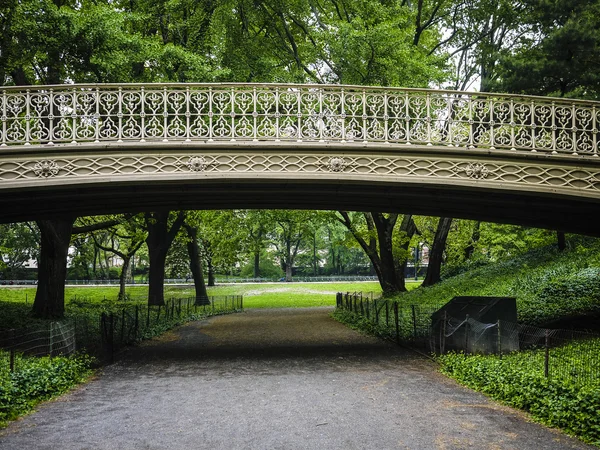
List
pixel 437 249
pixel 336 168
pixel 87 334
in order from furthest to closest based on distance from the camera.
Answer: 1. pixel 437 249
2. pixel 87 334
3. pixel 336 168

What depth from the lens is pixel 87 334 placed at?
15406 mm

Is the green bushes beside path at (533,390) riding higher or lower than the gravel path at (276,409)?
higher

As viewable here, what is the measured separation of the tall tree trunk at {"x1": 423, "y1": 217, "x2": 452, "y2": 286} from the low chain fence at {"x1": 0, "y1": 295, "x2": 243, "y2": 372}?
12367 millimetres

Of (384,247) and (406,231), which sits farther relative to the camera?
(406,231)

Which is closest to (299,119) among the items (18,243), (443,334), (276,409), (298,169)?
(298,169)

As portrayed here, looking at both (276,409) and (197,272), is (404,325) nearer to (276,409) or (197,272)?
(276,409)

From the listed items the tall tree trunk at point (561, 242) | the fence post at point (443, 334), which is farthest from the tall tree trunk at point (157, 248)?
the tall tree trunk at point (561, 242)

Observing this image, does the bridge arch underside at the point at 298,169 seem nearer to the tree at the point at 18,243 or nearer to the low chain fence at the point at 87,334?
the low chain fence at the point at 87,334

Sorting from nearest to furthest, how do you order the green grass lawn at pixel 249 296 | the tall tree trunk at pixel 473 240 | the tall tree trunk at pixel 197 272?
the tall tree trunk at pixel 197 272 < the tall tree trunk at pixel 473 240 < the green grass lawn at pixel 249 296

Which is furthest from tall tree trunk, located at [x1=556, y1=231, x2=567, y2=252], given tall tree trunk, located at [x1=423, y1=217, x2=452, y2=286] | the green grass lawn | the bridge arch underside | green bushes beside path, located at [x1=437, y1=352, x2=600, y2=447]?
green bushes beside path, located at [x1=437, y1=352, x2=600, y2=447]

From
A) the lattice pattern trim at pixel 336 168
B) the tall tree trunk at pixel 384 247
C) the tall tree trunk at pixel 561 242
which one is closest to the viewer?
the lattice pattern trim at pixel 336 168

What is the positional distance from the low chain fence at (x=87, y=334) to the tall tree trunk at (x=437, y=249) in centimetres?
1237

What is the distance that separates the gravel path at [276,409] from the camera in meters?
7.28

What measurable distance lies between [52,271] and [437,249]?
18.2m
